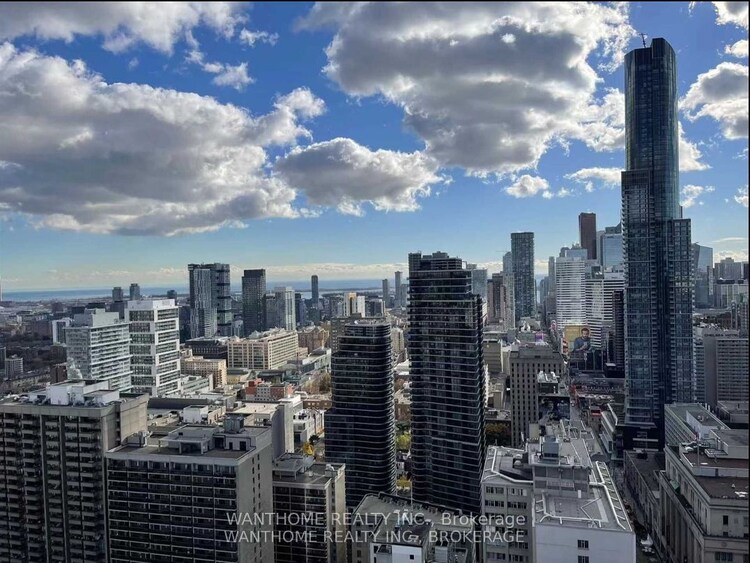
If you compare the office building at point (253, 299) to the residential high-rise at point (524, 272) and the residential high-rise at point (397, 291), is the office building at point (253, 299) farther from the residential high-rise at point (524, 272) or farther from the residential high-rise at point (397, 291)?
the residential high-rise at point (524, 272)

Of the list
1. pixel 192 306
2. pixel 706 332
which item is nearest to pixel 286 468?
pixel 706 332

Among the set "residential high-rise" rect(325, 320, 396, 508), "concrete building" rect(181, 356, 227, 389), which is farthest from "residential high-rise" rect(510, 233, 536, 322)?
"residential high-rise" rect(325, 320, 396, 508)

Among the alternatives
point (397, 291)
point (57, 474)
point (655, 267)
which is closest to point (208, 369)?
point (397, 291)

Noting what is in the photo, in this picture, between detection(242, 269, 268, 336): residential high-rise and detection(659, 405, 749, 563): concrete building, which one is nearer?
detection(659, 405, 749, 563): concrete building

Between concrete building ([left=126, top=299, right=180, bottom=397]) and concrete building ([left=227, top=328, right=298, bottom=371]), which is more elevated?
concrete building ([left=126, top=299, right=180, bottom=397])

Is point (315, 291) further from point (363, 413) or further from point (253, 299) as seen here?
point (363, 413)

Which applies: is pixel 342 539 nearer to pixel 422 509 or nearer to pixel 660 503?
pixel 422 509

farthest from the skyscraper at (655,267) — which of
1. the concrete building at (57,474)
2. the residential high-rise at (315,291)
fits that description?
the residential high-rise at (315,291)

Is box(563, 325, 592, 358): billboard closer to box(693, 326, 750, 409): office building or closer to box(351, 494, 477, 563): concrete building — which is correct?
box(693, 326, 750, 409): office building
